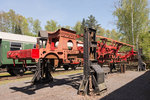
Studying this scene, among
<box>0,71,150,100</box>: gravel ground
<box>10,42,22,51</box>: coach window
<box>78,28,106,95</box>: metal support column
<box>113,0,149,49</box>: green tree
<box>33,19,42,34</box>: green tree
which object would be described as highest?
<box>33,19,42,34</box>: green tree

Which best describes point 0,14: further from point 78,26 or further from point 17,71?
point 17,71

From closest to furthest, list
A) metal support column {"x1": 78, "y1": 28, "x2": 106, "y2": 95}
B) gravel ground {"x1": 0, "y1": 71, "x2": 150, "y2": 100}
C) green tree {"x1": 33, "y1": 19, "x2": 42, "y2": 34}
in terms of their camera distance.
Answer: gravel ground {"x1": 0, "y1": 71, "x2": 150, "y2": 100}
metal support column {"x1": 78, "y1": 28, "x2": 106, "y2": 95}
green tree {"x1": 33, "y1": 19, "x2": 42, "y2": 34}

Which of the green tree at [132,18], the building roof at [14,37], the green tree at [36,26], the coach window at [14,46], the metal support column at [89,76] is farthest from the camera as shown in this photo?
the green tree at [36,26]

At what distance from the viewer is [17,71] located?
10781 millimetres

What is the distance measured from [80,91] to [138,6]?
23980mm

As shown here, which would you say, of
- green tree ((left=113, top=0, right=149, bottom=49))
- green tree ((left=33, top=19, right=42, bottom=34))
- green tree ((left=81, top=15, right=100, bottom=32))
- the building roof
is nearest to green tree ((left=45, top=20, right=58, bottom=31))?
green tree ((left=33, top=19, right=42, bottom=34))

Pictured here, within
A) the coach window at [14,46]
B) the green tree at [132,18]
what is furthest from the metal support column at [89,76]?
the green tree at [132,18]

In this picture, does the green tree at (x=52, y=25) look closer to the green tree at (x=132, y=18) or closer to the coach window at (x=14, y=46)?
the green tree at (x=132, y=18)

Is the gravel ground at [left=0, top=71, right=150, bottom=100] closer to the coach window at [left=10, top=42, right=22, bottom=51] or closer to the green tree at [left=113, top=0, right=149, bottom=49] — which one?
the coach window at [left=10, top=42, right=22, bottom=51]

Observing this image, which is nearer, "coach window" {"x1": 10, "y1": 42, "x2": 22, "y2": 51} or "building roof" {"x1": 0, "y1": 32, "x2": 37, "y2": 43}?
"building roof" {"x1": 0, "y1": 32, "x2": 37, "y2": 43}

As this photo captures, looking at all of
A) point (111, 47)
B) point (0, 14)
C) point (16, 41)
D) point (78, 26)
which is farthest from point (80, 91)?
point (78, 26)

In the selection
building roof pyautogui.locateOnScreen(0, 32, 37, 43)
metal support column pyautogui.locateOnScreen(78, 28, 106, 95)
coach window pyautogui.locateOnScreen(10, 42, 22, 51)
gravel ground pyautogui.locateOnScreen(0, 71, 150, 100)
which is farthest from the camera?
coach window pyautogui.locateOnScreen(10, 42, 22, 51)

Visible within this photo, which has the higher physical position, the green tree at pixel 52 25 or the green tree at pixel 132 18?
the green tree at pixel 52 25

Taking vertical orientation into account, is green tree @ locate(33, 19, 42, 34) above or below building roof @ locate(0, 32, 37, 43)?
above
